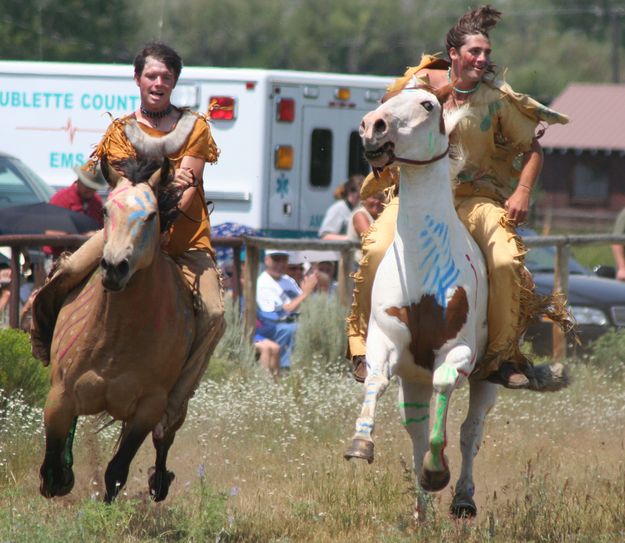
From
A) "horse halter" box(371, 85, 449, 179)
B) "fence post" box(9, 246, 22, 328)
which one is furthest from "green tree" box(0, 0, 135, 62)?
"horse halter" box(371, 85, 449, 179)

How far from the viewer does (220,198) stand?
17.2 m

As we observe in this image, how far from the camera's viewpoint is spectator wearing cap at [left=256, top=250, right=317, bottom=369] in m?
12.8

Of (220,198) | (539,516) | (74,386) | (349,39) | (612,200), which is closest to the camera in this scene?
(74,386)

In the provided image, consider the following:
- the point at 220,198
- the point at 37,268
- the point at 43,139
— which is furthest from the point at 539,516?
the point at 43,139

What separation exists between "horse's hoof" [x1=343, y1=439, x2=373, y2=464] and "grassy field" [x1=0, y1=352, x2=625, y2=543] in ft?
2.02

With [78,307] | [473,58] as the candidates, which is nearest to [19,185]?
[78,307]

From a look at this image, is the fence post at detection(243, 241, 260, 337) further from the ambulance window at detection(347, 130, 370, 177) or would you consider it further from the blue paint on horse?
the ambulance window at detection(347, 130, 370, 177)

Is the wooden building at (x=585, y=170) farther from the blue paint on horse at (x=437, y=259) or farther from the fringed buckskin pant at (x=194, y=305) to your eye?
the blue paint on horse at (x=437, y=259)

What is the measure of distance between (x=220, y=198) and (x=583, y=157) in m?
39.8

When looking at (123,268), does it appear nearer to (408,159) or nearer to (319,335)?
(408,159)

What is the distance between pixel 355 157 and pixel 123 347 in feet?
38.0

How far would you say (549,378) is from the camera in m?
8.14

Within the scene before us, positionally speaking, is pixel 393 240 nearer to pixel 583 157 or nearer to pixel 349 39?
pixel 583 157

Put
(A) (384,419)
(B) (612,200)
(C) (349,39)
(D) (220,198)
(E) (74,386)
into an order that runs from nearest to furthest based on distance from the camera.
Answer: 1. (E) (74,386)
2. (A) (384,419)
3. (D) (220,198)
4. (B) (612,200)
5. (C) (349,39)
